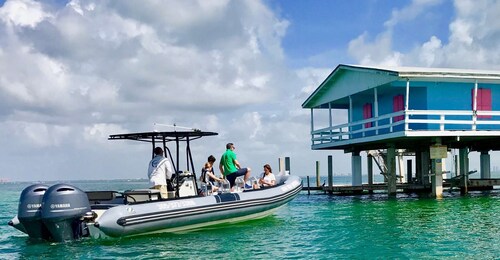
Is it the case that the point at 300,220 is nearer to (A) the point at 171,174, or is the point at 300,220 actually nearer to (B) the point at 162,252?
(A) the point at 171,174

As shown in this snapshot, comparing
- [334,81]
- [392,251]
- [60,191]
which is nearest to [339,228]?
[392,251]

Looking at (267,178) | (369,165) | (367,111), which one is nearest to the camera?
(267,178)

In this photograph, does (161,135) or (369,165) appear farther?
(369,165)

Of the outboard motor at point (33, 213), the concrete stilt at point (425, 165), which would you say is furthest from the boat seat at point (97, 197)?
the concrete stilt at point (425, 165)

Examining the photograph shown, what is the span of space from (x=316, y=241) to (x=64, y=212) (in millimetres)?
5310

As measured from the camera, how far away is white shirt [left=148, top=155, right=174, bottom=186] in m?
14.9

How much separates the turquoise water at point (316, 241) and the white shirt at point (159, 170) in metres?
1.35

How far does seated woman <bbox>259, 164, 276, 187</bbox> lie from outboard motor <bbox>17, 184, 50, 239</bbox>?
7.13m

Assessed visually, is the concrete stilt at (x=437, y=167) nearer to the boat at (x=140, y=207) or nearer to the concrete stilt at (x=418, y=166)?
the concrete stilt at (x=418, y=166)

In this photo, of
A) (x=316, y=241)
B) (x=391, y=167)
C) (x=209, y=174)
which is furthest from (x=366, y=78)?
(x=316, y=241)

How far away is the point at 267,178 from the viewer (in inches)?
735

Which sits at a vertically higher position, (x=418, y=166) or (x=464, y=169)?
(x=418, y=166)

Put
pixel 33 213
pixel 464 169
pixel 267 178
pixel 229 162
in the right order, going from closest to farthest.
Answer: pixel 33 213 < pixel 229 162 < pixel 267 178 < pixel 464 169

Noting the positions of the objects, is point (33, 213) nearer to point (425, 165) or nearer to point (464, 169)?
point (425, 165)
